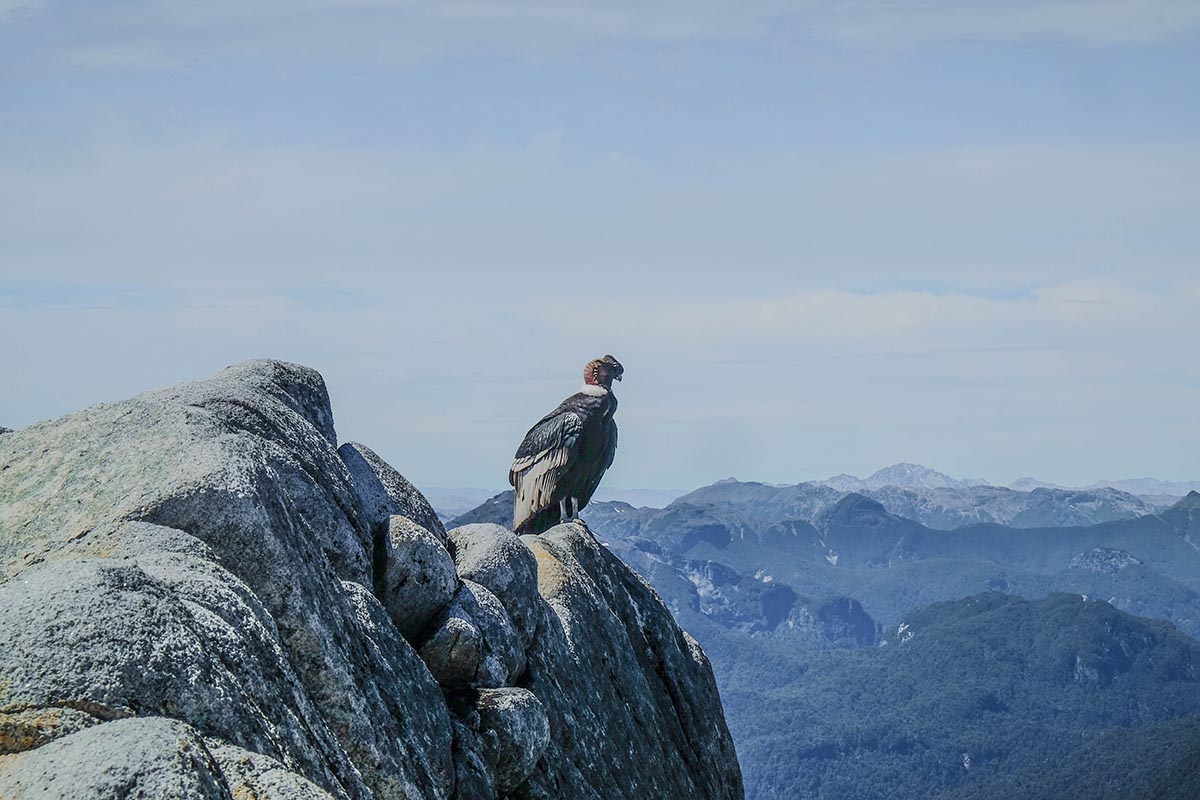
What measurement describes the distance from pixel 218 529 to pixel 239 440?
62.2 inches

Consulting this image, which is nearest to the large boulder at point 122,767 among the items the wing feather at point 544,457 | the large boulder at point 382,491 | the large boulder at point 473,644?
the large boulder at point 473,644

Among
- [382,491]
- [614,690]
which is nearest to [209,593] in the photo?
[382,491]

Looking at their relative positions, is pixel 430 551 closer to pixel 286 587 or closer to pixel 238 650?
pixel 286 587

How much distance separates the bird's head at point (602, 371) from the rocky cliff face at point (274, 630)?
669cm

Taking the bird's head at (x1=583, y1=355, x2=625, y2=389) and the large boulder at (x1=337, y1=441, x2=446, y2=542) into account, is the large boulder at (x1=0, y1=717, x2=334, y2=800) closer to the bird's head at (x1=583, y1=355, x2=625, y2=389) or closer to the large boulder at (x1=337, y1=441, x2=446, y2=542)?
the large boulder at (x1=337, y1=441, x2=446, y2=542)

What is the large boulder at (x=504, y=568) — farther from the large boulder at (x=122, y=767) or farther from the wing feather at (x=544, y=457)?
the large boulder at (x=122, y=767)

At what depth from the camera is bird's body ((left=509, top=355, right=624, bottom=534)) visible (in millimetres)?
25500

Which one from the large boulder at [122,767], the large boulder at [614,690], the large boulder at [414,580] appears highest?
the large boulder at [122,767]

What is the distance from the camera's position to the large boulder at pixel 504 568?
16500mm

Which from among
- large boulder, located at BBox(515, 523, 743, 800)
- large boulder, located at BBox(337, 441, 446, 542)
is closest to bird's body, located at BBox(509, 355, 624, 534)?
large boulder, located at BBox(515, 523, 743, 800)

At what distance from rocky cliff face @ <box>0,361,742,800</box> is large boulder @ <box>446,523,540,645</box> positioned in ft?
0.11

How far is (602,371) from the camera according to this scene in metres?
26.4

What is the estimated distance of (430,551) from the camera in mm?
14570

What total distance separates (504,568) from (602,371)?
10.2 metres
